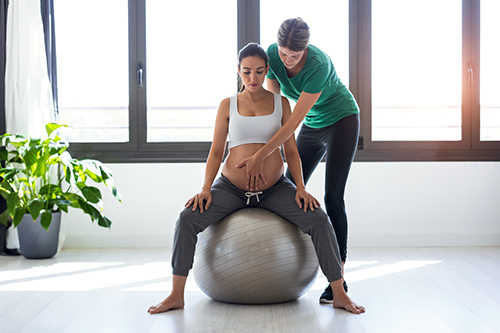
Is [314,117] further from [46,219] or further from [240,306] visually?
[46,219]

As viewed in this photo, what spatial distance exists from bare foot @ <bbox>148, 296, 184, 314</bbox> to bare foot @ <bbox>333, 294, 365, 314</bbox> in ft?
2.00

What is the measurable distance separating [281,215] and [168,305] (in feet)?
1.85

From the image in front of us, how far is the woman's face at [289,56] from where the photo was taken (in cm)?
217

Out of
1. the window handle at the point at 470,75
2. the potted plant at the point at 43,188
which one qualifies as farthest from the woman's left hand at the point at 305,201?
the window handle at the point at 470,75

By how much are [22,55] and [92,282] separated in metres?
1.64

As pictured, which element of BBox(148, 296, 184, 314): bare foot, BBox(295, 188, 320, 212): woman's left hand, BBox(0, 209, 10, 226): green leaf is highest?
BBox(295, 188, 320, 212): woman's left hand

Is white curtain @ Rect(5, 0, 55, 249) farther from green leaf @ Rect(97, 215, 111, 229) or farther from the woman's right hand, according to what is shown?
the woman's right hand

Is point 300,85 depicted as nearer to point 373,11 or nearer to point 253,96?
point 253,96

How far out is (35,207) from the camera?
3.16 meters

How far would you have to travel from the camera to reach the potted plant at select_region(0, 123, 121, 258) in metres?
3.22

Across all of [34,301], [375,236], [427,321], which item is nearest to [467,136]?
[375,236]

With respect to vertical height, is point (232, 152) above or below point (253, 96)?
below

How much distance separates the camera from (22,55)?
140 inches

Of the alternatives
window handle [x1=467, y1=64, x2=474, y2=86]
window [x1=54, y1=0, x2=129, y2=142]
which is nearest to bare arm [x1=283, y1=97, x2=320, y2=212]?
window [x1=54, y1=0, x2=129, y2=142]
